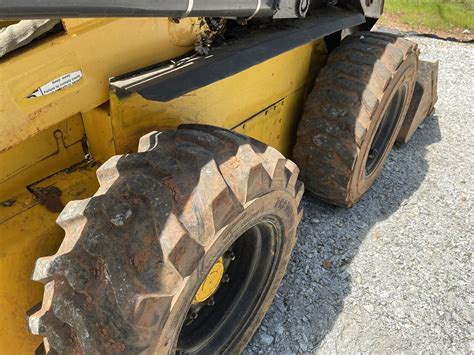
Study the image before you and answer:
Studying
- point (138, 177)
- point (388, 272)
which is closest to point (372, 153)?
point (388, 272)

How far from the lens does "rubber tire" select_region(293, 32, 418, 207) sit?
2771 mm

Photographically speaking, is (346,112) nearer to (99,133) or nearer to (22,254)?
(99,133)

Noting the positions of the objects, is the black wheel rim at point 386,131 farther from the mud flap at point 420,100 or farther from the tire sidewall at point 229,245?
the tire sidewall at point 229,245

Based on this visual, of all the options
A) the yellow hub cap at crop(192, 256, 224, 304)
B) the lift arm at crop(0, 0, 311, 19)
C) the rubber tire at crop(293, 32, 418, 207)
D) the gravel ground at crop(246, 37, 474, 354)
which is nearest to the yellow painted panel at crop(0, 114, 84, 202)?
the lift arm at crop(0, 0, 311, 19)

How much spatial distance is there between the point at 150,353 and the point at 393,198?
2.50 meters

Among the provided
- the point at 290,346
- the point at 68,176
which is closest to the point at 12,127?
the point at 68,176

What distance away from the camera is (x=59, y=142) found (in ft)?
6.02

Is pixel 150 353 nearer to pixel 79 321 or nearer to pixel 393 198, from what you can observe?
pixel 79 321

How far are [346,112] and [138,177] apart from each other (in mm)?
1610

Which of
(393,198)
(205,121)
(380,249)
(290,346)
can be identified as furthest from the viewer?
(393,198)

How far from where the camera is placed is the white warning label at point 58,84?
1.50m

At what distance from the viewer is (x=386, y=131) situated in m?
3.67

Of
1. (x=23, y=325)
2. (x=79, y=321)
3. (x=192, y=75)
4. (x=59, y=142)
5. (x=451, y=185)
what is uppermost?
(x=192, y=75)

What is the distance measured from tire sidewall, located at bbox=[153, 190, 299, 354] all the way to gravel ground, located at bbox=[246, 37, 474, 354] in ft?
0.83
